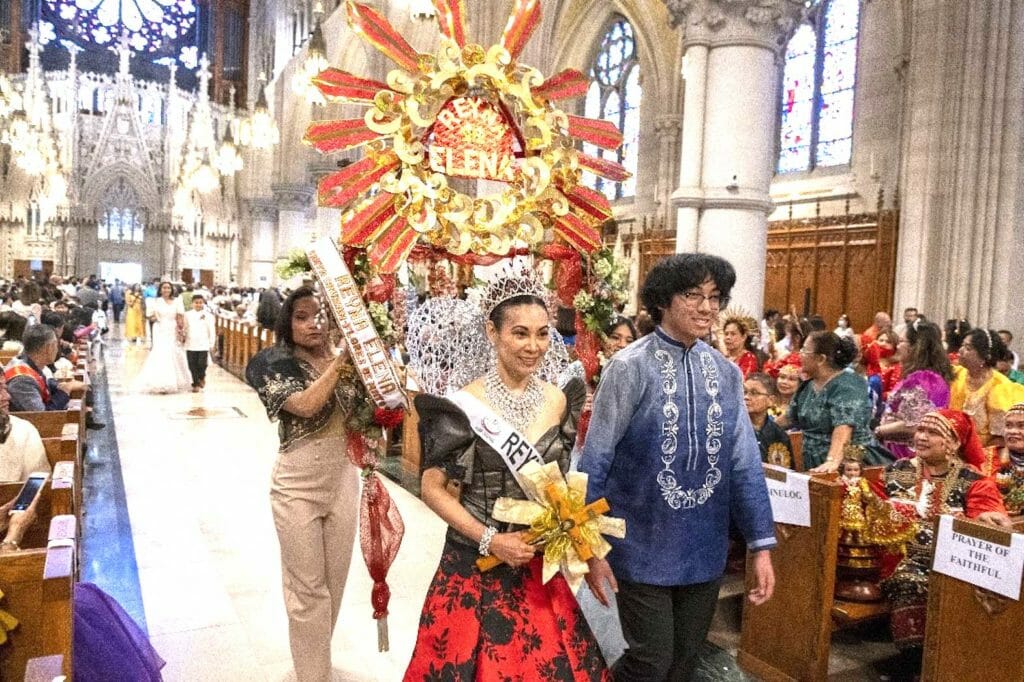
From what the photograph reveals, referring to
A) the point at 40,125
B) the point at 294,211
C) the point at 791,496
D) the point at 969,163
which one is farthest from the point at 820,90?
the point at 40,125

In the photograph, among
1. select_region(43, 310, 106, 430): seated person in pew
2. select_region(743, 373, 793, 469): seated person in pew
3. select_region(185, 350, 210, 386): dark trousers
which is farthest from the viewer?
select_region(185, 350, 210, 386): dark trousers

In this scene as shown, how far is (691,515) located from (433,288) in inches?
44.3

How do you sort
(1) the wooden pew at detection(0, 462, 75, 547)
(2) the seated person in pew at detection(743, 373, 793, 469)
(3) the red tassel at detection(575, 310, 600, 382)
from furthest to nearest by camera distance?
(2) the seated person in pew at detection(743, 373, 793, 469)
(3) the red tassel at detection(575, 310, 600, 382)
(1) the wooden pew at detection(0, 462, 75, 547)

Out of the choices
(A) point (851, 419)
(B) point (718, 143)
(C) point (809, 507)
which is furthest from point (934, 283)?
(C) point (809, 507)

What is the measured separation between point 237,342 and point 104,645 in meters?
12.1

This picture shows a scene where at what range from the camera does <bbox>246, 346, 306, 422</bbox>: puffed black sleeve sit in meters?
2.96

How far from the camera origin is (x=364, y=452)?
2.96 metres

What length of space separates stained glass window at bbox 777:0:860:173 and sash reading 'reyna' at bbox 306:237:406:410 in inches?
533

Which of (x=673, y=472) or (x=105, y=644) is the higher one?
(x=673, y=472)

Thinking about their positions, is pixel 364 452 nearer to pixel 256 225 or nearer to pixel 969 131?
pixel 969 131

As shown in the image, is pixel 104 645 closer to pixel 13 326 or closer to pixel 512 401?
pixel 512 401

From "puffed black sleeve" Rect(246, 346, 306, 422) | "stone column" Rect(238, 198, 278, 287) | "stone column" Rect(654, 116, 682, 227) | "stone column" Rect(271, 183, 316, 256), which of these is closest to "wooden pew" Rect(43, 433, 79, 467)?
"puffed black sleeve" Rect(246, 346, 306, 422)

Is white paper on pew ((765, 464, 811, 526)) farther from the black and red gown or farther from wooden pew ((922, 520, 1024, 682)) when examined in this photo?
the black and red gown

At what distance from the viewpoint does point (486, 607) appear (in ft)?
7.25
